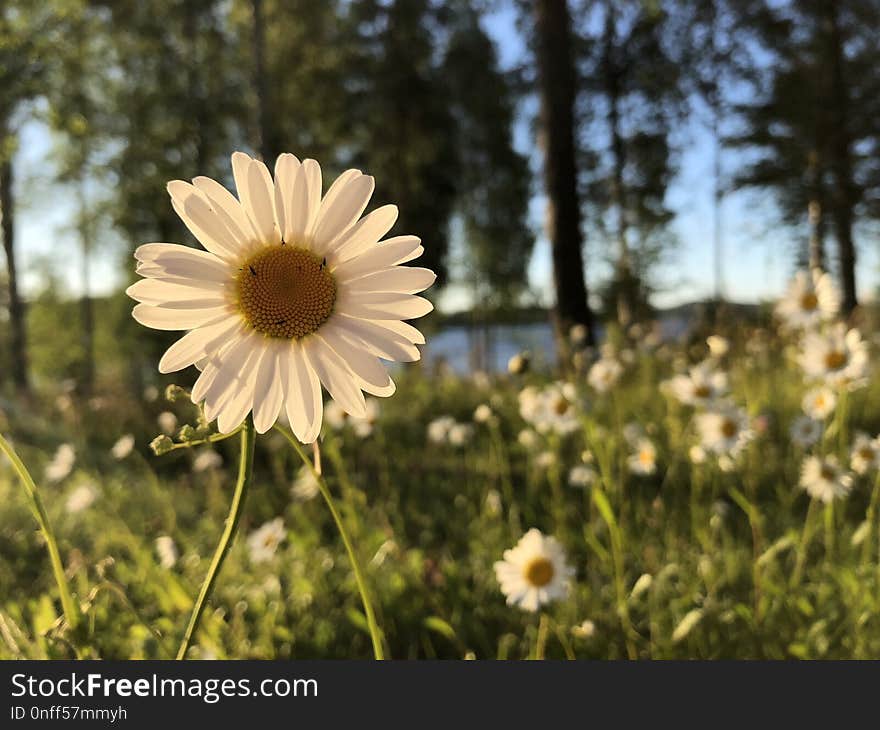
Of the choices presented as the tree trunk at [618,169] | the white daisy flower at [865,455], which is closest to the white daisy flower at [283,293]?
the white daisy flower at [865,455]

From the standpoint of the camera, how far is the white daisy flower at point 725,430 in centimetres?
180

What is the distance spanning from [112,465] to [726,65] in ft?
34.7

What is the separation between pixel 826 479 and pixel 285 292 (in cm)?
156

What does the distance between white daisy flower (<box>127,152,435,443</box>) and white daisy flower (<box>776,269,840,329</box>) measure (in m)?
1.74

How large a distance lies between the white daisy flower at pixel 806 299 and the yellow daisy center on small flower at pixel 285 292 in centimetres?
177

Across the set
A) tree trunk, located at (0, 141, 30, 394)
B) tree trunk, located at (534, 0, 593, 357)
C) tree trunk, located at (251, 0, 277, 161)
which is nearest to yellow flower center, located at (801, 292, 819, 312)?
tree trunk, located at (251, 0, 277, 161)

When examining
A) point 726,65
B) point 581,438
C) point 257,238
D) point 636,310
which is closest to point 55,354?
point 636,310

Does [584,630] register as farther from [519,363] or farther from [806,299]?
[806,299]

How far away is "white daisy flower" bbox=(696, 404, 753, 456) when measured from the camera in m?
1.80

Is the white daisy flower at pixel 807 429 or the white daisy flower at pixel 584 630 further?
the white daisy flower at pixel 807 429

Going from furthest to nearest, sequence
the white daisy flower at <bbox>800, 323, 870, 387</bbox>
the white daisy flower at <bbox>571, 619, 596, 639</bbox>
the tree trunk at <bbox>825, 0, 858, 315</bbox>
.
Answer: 1. the tree trunk at <bbox>825, 0, 858, 315</bbox>
2. the white daisy flower at <bbox>800, 323, 870, 387</bbox>
3. the white daisy flower at <bbox>571, 619, 596, 639</bbox>

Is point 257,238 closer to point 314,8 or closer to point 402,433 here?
point 402,433

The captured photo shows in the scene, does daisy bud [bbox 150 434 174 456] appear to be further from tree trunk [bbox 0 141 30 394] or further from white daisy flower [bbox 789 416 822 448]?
tree trunk [bbox 0 141 30 394]

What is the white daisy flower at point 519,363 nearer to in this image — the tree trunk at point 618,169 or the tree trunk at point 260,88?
the tree trunk at point 260,88
